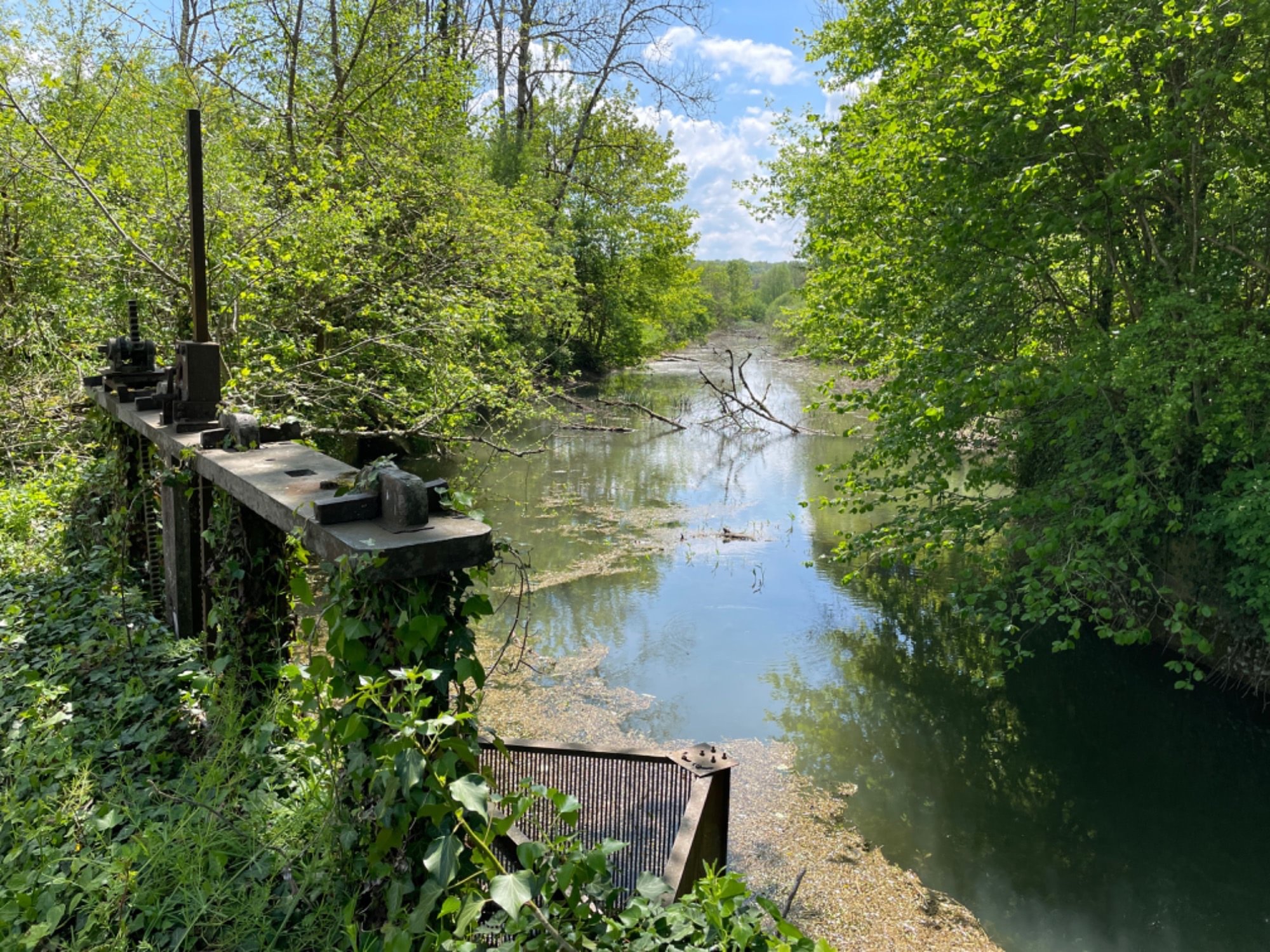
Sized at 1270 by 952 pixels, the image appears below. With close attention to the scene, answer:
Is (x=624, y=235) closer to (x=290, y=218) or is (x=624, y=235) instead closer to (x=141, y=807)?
(x=290, y=218)

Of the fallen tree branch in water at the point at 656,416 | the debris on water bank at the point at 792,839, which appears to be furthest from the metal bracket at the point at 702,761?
Answer: the fallen tree branch in water at the point at 656,416

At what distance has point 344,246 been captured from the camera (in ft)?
29.0

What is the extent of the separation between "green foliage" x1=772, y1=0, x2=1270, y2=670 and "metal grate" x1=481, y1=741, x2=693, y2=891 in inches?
119

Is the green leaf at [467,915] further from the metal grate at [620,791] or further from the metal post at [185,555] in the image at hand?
the metal grate at [620,791]

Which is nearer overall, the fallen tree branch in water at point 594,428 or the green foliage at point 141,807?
the green foliage at point 141,807

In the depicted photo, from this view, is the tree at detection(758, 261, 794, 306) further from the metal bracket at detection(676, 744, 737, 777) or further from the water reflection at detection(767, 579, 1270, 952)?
the metal bracket at detection(676, 744, 737, 777)

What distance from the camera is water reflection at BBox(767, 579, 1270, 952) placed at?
496cm

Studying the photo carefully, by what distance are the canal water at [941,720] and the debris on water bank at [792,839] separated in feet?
0.49

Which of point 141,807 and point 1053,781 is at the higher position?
point 141,807

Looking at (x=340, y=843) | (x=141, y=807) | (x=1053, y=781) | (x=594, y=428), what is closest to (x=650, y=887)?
(x=340, y=843)

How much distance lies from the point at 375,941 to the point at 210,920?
38 centimetres

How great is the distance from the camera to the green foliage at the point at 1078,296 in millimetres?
5777

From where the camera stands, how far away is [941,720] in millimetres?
7219

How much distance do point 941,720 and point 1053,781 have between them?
1057 millimetres
